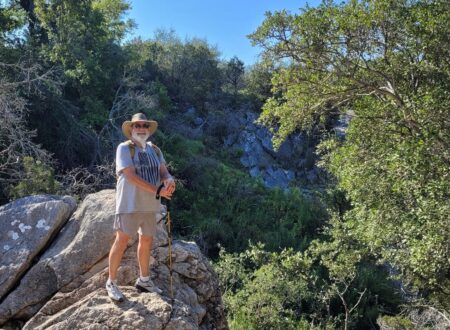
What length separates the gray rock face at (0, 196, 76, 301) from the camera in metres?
5.18

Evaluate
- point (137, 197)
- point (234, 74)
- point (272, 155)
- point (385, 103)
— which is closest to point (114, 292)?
point (137, 197)

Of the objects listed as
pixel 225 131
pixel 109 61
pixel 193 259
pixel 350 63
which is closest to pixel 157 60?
pixel 225 131

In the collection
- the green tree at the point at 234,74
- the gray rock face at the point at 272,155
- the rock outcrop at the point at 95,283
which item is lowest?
the rock outcrop at the point at 95,283

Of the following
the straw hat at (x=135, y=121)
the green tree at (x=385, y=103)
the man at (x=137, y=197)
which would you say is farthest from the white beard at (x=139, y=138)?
Result: the green tree at (x=385, y=103)

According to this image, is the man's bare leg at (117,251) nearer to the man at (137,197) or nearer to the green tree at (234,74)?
the man at (137,197)

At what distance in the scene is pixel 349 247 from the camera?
378 inches

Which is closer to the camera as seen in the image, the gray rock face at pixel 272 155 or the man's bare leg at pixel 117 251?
the man's bare leg at pixel 117 251

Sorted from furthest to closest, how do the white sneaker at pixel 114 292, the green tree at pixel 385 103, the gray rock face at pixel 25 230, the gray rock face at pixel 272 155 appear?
1. the gray rock face at pixel 272 155
2. the green tree at pixel 385 103
3. the gray rock face at pixel 25 230
4. the white sneaker at pixel 114 292

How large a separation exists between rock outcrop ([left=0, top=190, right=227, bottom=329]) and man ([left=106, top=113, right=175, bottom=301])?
250 millimetres

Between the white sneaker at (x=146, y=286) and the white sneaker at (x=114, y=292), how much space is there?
8.4 inches

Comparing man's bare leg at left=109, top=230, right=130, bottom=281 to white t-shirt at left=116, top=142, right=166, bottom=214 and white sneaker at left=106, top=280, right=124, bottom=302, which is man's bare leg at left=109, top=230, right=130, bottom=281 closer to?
white sneaker at left=106, top=280, right=124, bottom=302

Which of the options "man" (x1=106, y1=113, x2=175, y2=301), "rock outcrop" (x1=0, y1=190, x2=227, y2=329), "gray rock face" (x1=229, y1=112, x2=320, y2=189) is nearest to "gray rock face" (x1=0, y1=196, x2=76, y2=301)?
"rock outcrop" (x1=0, y1=190, x2=227, y2=329)

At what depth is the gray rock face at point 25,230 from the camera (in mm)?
5178

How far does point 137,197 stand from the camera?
169 inches
